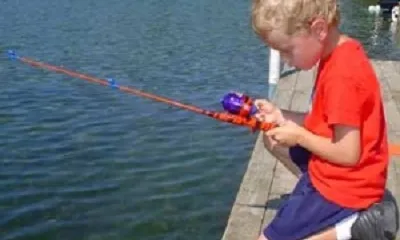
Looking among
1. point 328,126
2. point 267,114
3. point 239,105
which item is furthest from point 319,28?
point 239,105

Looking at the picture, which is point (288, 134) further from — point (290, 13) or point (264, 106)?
point (290, 13)

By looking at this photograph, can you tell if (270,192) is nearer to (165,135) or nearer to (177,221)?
(177,221)

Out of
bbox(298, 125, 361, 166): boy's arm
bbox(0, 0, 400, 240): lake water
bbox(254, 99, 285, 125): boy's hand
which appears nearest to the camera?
bbox(298, 125, 361, 166): boy's arm

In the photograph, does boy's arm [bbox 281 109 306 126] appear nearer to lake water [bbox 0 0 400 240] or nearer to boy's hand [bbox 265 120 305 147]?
boy's hand [bbox 265 120 305 147]

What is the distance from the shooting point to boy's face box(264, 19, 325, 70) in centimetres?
344

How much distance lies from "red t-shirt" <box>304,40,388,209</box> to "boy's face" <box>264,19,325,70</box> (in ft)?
0.25

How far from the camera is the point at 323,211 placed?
3.73 metres

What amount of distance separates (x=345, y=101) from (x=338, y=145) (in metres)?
0.22

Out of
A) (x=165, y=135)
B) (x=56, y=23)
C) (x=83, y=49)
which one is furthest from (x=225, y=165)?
(x=56, y=23)

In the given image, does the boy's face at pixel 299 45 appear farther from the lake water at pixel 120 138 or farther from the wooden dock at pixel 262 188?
the lake water at pixel 120 138

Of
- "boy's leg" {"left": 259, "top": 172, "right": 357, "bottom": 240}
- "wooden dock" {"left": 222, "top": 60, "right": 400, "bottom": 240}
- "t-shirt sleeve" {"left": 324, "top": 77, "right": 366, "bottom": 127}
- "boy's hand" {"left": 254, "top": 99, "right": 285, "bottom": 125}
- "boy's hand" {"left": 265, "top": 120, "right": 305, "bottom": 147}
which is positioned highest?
"t-shirt sleeve" {"left": 324, "top": 77, "right": 366, "bottom": 127}

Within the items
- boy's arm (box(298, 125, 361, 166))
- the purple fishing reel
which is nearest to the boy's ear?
boy's arm (box(298, 125, 361, 166))

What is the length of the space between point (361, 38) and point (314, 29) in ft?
69.7

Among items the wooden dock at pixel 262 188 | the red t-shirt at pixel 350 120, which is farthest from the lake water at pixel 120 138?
the red t-shirt at pixel 350 120
